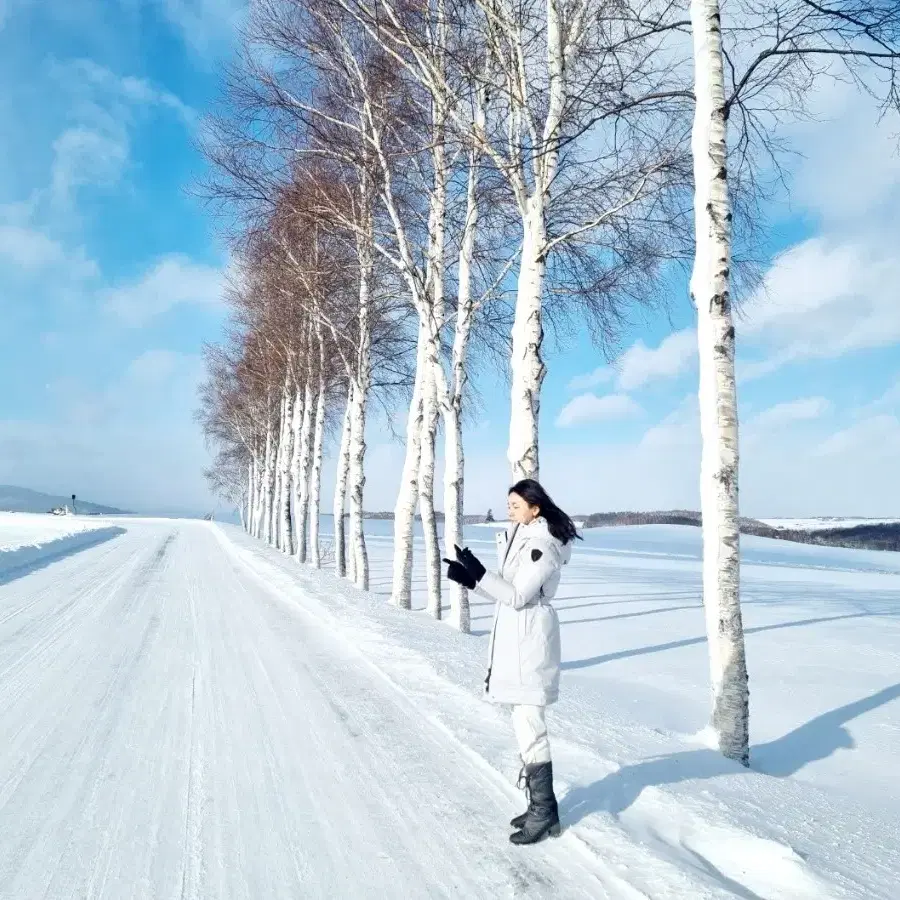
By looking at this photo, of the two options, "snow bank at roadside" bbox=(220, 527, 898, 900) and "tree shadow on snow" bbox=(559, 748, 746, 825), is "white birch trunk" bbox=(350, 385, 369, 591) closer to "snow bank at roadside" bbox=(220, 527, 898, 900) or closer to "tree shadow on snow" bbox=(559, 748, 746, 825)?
"snow bank at roadside" bbox=(220, 527, 898, 900)

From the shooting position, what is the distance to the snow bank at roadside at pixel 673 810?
128 inches

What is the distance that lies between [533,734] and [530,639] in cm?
48

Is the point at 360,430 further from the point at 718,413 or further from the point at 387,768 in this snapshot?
the point at 387,768

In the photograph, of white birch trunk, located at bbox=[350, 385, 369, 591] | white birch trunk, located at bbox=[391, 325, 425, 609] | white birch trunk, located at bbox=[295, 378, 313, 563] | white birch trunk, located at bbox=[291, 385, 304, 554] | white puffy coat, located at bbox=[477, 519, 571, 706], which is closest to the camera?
white puffy coat, located at bbox=[477, 519, 571, 706]

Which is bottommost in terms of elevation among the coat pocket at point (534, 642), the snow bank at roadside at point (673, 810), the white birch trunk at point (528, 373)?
the snow bank at roadside at point (673, 810)

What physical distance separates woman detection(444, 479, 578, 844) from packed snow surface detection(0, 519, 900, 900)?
0.21m

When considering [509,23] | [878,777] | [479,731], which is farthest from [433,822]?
[509,23]

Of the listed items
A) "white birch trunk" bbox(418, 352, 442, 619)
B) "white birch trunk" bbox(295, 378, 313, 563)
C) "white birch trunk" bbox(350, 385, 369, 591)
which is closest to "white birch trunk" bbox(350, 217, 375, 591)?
"white birch trunk" bbox(350, 385, 369, 591)

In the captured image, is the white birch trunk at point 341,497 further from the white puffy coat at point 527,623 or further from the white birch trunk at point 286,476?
the white puffy coat at point 527,623

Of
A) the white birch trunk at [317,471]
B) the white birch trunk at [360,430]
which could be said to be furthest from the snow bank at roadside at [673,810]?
the white birch trunk at [317,471]

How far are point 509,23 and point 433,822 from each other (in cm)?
843

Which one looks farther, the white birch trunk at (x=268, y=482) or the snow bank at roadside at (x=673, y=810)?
the white birch trunk at (x=268, y=482)

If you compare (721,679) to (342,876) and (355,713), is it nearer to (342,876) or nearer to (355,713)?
(355,713)

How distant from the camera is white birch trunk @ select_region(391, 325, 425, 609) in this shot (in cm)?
1402
